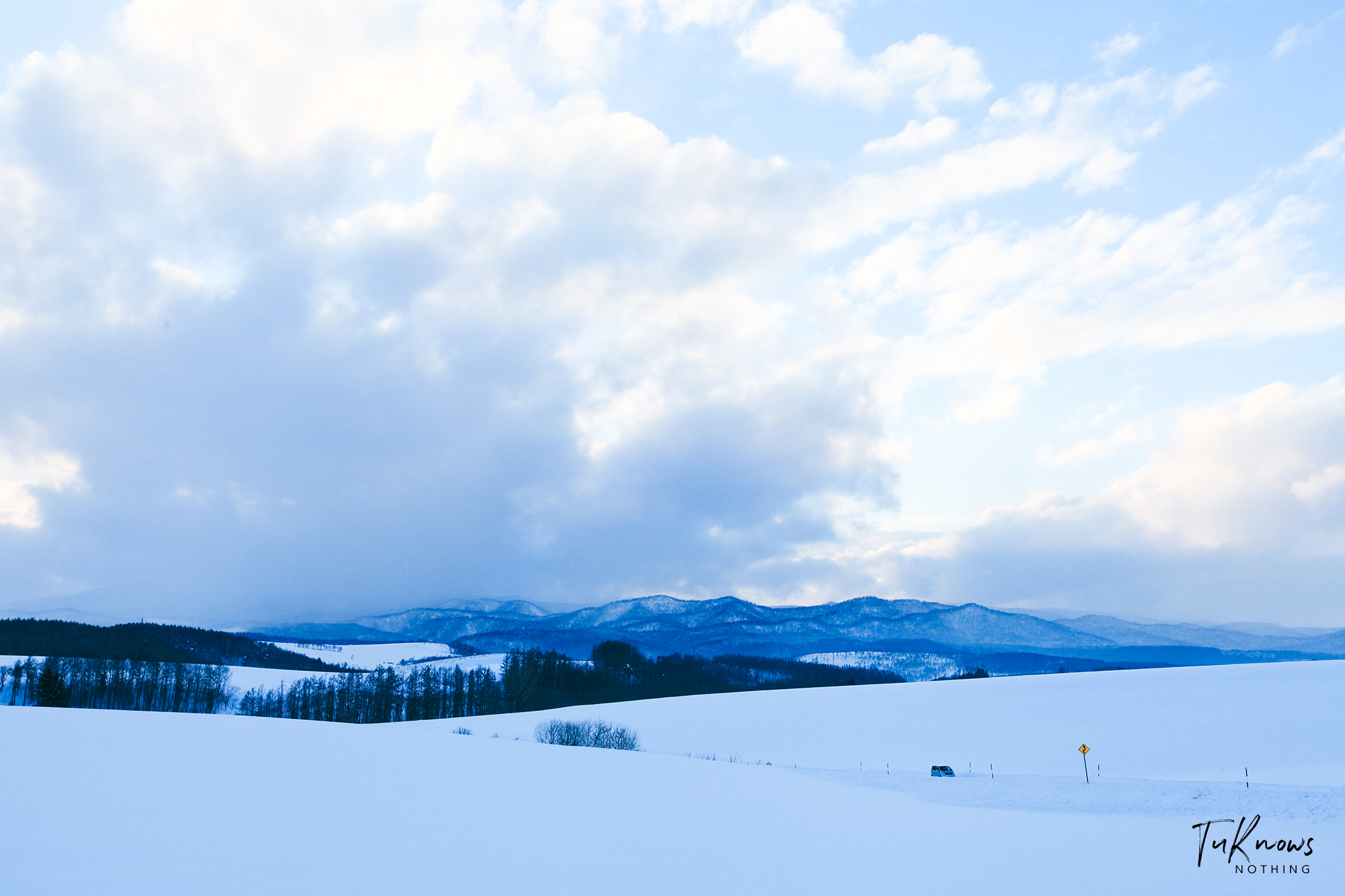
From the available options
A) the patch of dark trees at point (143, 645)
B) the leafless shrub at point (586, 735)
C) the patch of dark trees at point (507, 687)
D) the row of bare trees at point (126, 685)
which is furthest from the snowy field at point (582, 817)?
the patch of dark trees at point (143, 645)

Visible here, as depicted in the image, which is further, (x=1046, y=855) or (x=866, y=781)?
(x=866, y=781)

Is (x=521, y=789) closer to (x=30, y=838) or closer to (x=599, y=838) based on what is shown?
(x=599, y=838)

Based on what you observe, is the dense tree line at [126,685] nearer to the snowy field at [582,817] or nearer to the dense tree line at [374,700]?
the dense tree line at [374,700]

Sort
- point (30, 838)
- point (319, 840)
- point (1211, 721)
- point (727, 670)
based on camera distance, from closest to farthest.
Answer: point (30, 838)
point (319, 840)
point (1211, 721)
point (727, 670)

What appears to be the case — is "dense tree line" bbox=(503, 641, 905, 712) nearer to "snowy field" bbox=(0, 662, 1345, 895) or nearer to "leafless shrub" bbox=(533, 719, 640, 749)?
"leafless shrub" bbox=(533, 719, 640, 749)

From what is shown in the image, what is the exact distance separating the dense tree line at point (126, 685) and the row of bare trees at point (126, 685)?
7 cm

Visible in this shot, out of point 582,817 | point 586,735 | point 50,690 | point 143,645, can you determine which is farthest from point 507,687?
point 582,817

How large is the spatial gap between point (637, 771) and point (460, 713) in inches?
3210

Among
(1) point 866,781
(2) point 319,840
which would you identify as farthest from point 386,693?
(2) point 319,840

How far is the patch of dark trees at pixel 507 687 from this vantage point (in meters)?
98.6

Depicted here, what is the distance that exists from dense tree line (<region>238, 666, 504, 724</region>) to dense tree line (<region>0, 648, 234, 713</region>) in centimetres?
556

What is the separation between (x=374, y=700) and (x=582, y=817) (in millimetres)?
92910

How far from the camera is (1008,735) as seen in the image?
53812 mm

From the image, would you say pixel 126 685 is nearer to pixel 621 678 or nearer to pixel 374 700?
pixel 374 700
